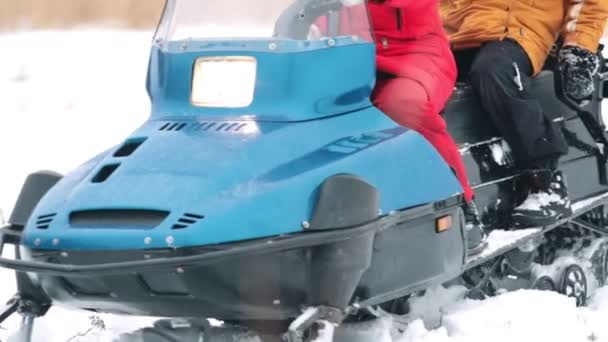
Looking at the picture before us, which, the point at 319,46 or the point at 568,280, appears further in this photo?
the point at 568,280

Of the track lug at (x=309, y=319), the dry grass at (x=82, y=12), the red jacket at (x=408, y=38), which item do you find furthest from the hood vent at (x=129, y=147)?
the dry grass at (x=82, y=12)

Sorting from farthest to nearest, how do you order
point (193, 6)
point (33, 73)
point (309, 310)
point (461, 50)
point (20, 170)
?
point (33, 73) < point (20, 170) < point (461, 50) < point (193, 6) < point (309, 310)

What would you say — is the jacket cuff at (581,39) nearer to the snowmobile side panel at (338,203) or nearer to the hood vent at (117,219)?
the snowmobile side panel at (338,203)

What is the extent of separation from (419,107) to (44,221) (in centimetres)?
134

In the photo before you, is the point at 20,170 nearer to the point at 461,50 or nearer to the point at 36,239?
the point at 461,50

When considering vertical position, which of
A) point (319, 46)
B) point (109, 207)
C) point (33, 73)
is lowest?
point (109, 207)

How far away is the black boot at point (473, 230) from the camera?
14.8ft

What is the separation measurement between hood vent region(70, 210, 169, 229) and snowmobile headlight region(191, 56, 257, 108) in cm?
56

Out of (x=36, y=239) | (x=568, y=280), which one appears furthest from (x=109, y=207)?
Result: (x=568, y=280)

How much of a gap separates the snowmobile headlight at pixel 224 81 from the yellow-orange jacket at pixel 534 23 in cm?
156

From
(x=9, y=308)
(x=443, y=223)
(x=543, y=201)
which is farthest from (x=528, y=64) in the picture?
(x=9, y=308)

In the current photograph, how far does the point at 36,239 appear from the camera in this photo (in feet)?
12.2

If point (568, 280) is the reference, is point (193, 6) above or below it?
above

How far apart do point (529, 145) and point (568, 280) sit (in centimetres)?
69
